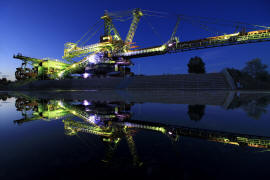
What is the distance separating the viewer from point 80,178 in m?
1.58

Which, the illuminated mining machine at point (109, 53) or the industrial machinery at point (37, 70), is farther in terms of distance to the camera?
the industrial machinery at point (37, 70)

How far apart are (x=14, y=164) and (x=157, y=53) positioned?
4705cm

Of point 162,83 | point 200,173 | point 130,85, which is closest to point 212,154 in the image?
point 200,173

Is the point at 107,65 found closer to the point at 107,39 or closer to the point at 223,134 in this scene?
the point at 107,39

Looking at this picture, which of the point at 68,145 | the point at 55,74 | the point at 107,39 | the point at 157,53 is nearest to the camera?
the point at 68,145

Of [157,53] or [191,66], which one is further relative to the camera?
[191,66]

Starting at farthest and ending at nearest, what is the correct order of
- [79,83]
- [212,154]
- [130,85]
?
[79,83] < [130,85] < [212,154]

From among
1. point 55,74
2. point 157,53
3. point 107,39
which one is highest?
point 107,39

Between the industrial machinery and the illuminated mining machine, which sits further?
the industrial machinery

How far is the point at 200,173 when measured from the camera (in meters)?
1.67

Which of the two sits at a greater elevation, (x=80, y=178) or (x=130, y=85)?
(x=130, y=85)

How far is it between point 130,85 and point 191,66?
31.0m

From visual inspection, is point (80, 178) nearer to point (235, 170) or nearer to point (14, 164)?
point (14, 164)

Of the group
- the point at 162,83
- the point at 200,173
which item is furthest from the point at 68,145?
the point at 162,83
